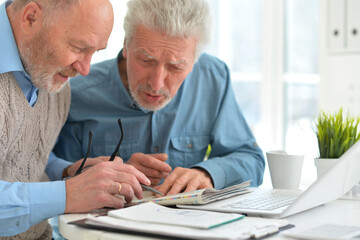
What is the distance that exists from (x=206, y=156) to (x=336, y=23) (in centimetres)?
247

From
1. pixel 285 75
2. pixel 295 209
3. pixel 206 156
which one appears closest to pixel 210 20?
pixel 206 156

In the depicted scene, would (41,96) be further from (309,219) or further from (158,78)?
(309,219)

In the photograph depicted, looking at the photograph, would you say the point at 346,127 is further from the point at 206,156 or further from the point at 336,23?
the point at 336,23

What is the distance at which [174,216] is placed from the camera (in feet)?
3.58

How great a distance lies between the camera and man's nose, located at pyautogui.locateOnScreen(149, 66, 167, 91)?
1749 millimetres

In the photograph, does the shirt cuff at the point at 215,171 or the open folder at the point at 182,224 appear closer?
the open folder at the point at 182,224

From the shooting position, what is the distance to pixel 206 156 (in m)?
2.04

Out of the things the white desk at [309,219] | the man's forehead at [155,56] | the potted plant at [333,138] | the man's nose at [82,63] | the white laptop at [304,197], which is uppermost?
the man's forehead at [155,56]

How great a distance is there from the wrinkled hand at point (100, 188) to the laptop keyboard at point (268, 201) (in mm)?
247

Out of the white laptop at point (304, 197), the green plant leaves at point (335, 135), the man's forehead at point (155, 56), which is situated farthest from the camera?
the man's forehead at point (155, 56)

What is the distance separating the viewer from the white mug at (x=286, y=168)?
1609 mm

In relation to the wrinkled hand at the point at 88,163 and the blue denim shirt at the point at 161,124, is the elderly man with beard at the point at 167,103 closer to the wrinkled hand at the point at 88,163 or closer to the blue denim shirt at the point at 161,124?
the blue denim shirt at the point at 161,124

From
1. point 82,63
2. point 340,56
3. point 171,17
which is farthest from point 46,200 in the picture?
point 340,56

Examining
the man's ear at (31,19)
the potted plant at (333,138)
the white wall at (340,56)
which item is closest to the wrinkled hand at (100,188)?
the man's ear at (31,19)
